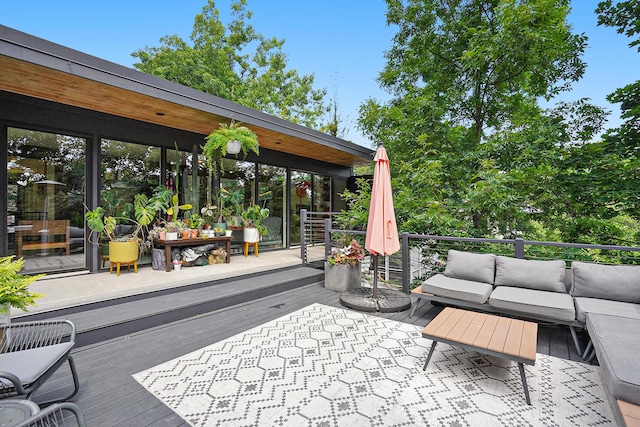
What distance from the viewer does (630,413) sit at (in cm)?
157

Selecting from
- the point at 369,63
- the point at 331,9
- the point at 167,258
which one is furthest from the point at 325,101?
the point at 167,258

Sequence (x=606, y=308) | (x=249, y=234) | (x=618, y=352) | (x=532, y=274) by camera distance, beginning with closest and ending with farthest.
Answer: (x=618, y=352), (x=606, y=308), (x=532, y=274), (x=249, y=234)

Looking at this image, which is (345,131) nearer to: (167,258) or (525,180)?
(525,180)

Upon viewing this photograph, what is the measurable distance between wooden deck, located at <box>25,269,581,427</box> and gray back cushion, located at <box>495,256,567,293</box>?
0.53 meters

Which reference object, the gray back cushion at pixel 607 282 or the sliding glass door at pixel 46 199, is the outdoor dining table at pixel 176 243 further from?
the gray back cushion at pixel 607 282

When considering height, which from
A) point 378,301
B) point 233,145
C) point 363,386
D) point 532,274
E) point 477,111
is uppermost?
point 477,111

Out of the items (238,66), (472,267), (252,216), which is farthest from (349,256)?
(238,66)

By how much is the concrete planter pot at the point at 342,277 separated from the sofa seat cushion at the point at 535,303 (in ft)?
6.89

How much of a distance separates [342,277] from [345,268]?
6.5 inches

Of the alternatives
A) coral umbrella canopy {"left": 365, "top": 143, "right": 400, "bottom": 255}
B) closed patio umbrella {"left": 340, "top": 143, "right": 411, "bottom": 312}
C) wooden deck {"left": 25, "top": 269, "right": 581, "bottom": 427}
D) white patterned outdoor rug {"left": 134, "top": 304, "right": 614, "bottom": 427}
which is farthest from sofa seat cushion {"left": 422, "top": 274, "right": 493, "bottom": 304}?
white patterned outdoor rug {"left": 134, "top": 304, "right": 614, "bottom": 427}

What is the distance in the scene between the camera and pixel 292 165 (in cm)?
784

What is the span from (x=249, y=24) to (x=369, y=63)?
361 inches

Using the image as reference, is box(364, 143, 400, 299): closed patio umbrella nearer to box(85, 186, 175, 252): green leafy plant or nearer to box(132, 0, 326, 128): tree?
box(85, 186, 175, 252): green leafy plant

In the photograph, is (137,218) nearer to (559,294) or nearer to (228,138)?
(228,138)
